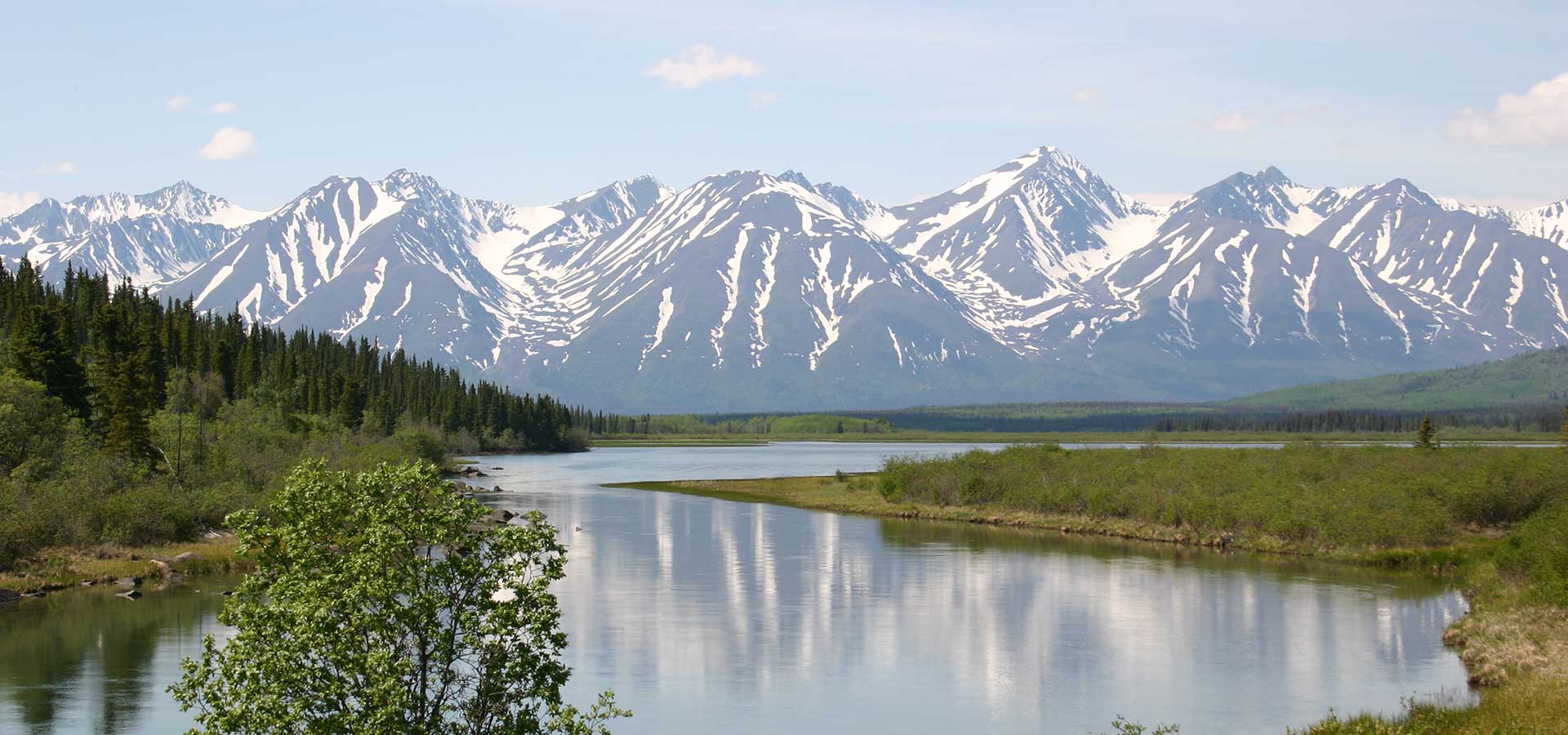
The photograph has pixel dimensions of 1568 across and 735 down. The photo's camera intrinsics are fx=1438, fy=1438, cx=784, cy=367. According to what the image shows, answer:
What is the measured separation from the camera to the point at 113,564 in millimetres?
68688

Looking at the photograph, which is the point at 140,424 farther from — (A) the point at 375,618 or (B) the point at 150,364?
(A) the point at 375,618

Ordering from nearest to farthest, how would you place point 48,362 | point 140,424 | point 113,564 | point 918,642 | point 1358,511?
point 918,642
point 113,564
point 1358,511
point 140,424
point 48,362

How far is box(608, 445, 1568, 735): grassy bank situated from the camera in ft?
152

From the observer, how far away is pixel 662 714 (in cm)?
4372

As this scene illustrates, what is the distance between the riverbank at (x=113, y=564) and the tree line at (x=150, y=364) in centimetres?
1230

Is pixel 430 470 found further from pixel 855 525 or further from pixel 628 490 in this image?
pixel 628 490

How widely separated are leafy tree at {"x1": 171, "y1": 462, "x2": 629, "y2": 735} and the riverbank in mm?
38586

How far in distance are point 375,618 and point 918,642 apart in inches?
1301

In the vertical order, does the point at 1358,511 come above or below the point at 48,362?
below

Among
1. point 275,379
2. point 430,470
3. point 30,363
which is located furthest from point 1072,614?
point 275,379

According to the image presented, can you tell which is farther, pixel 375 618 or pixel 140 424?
pixel 140 424

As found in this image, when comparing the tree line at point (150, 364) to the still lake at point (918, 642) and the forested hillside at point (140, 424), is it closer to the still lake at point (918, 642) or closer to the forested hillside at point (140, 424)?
the forested hillside at point (140, 424)

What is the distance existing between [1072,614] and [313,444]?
2779 inches

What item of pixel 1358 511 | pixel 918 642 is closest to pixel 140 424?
pixel 918 642
